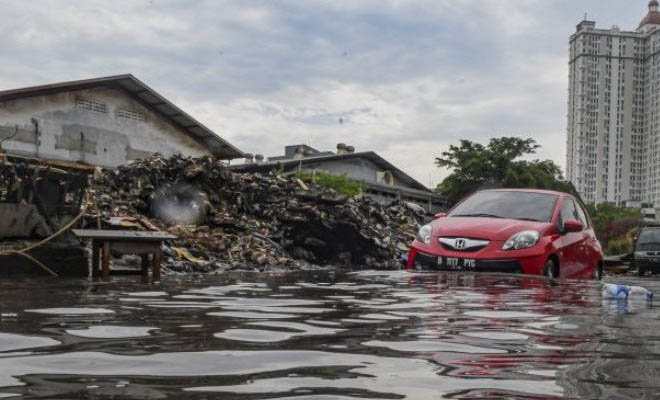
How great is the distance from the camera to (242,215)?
1703cm

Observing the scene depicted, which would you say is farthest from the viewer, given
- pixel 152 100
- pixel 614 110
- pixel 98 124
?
pixel 614 110

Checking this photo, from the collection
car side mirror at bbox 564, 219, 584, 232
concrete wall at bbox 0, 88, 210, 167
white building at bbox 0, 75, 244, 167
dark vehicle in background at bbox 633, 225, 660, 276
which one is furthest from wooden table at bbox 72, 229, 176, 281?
dark vehicle in background at bbox 633, 225, 660, 276

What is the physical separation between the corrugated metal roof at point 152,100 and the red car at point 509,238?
18084 millimetres

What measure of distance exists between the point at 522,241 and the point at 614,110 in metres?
121

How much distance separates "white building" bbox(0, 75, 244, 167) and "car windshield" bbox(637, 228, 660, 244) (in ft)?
53.6

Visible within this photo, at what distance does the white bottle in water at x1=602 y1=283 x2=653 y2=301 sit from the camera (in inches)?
245

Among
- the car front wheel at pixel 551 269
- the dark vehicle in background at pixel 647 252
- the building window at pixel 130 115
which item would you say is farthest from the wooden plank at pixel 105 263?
the dark vehicle in background at pixel 647 252

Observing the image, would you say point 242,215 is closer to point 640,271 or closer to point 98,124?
point 98,124

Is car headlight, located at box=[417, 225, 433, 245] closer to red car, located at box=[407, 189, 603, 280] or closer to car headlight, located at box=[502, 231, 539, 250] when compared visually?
red car, located at box=[407, 189, 603, 280]

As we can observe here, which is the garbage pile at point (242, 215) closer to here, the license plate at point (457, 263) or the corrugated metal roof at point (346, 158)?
the license plate at point (457, 263)

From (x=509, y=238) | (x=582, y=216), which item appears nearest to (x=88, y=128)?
(x=582, y=216)

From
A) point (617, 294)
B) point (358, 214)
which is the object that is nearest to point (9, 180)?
point (617, 294)

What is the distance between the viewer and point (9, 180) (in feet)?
31.2

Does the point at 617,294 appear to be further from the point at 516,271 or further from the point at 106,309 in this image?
the point at 106,309
